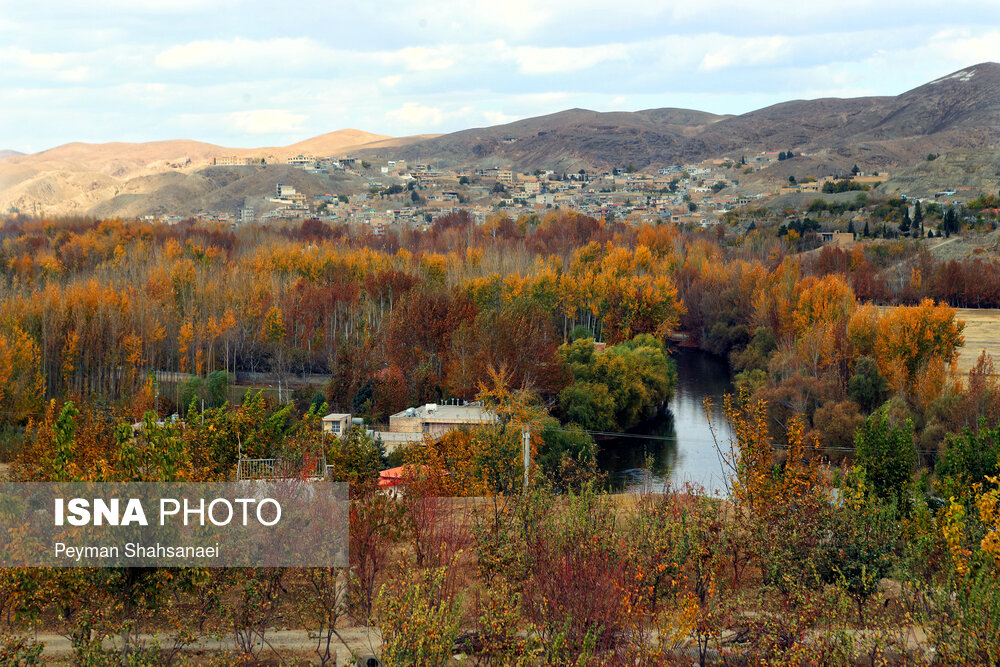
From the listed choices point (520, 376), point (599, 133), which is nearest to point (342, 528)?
point (520, 376)

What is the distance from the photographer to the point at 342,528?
8.04m

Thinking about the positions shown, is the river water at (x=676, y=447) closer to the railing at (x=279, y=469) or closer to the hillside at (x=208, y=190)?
the railing at (x=279, y=469)

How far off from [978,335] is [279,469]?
2708 cm

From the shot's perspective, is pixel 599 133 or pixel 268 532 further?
pixel 599 133

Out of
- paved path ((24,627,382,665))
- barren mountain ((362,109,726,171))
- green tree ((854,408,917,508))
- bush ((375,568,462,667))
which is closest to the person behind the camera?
bush ((375,568,462,667))

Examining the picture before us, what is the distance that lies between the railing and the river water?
20.7ft

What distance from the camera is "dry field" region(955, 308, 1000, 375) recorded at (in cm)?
2620

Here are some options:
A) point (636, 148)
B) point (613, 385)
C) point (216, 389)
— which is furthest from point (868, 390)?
point (636, 148)

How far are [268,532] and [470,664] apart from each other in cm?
203

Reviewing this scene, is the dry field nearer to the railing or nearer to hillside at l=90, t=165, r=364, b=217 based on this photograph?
the railing

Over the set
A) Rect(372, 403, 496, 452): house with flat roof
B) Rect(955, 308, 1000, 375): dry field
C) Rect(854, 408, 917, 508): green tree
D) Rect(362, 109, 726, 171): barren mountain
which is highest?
Rect(362, 109, 726, 171): barren mountain

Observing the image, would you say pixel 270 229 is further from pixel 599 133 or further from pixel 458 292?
pixel 599 133

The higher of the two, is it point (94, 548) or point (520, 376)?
point (94, 548)

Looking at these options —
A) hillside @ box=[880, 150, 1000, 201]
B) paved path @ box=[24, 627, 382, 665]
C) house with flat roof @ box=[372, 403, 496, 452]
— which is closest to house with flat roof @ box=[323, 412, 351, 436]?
house with flat roof @ box=[372, 403, 496, 452]
